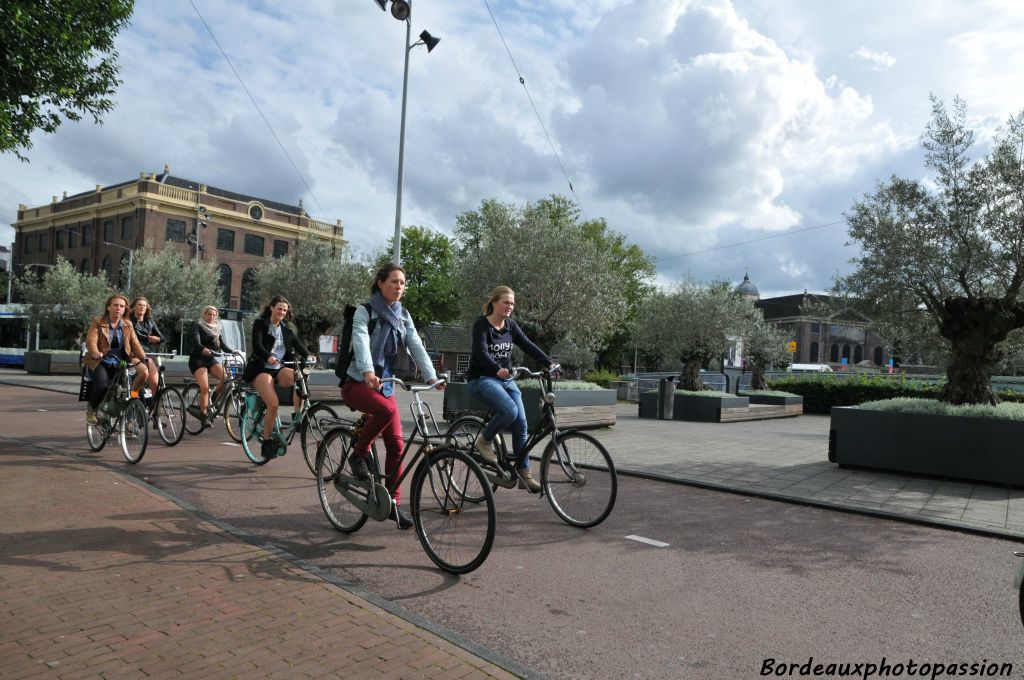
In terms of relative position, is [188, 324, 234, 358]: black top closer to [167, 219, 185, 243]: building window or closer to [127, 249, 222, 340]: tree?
[127, 249, 222, 340]: tree

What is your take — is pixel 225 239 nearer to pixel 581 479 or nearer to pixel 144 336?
pixel 144 336

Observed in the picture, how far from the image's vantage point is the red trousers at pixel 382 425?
14.9 ft

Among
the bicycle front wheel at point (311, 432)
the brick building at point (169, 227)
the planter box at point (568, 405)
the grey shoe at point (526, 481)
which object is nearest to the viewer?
the grey shoe at point (526, 481)

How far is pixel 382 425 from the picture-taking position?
4.53 m

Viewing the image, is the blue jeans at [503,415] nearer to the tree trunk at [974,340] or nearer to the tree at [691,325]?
the tree trunk at [974,340]

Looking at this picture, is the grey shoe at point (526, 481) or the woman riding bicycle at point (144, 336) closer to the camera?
the grey shoe at point (526, 481)

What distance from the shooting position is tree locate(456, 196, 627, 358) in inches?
585

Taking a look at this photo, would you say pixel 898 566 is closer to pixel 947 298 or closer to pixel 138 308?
pixel 947 298

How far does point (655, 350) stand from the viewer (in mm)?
26438

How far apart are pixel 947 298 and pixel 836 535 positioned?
16.5ft

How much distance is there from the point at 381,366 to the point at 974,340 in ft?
25.4

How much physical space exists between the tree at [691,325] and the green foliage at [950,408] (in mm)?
15702

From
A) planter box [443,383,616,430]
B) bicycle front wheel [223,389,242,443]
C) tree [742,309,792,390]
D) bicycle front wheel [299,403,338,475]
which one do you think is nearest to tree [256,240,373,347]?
planter box [443,383,616,430]

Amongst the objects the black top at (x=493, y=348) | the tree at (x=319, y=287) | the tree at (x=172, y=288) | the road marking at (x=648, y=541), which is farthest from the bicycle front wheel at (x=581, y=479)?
the tree at (x=172, y=288)
